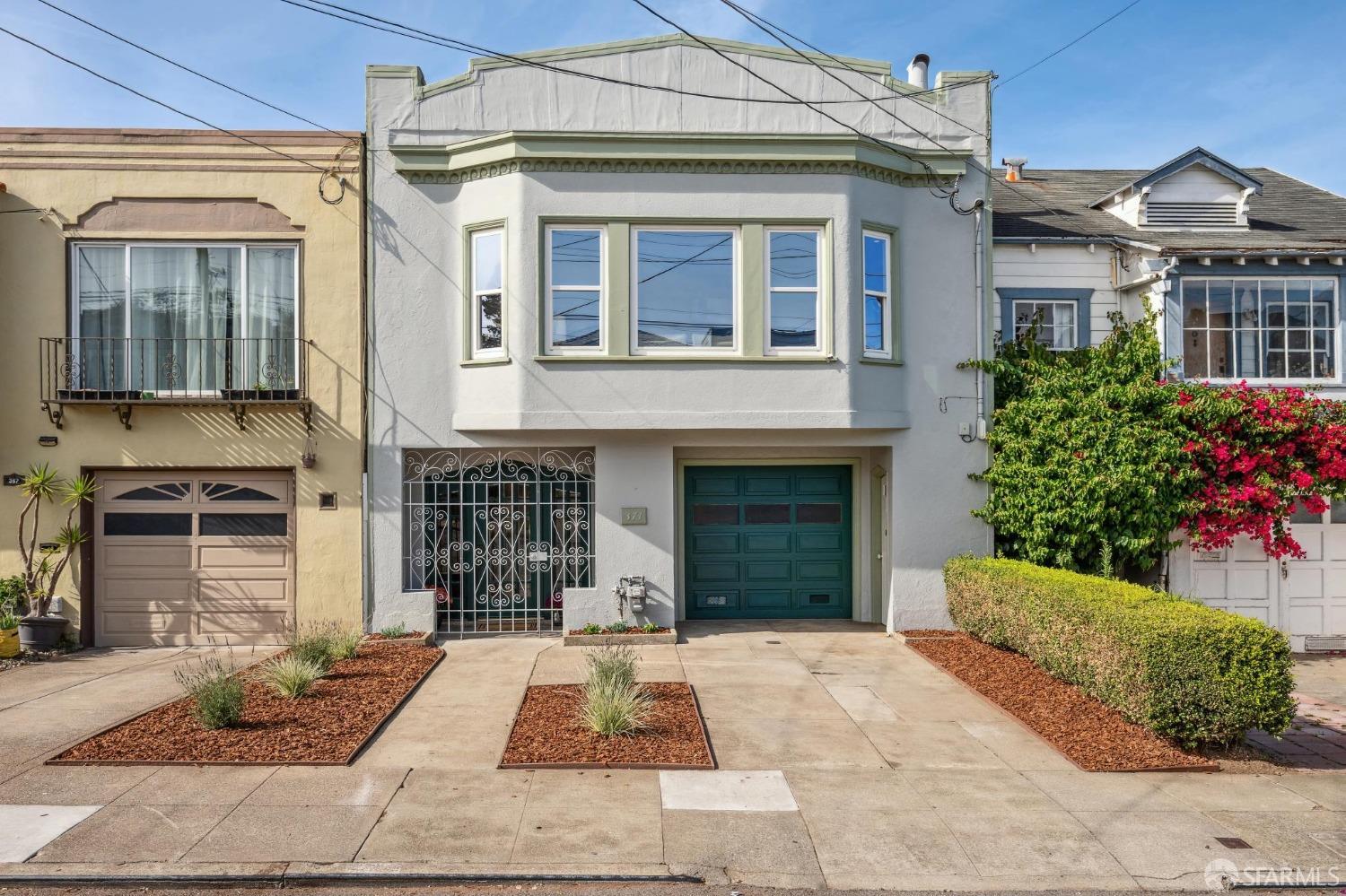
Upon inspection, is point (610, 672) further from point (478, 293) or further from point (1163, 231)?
point (1163, 231)

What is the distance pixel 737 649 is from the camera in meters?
11.1

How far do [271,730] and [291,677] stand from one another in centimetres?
100

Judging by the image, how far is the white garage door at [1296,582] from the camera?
483 inches

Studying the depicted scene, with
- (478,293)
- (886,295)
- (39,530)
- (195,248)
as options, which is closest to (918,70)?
(886,295)

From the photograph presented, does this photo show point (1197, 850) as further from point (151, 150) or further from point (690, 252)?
point (151, 150)

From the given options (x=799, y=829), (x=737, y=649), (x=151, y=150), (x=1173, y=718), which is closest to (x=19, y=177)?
(x=151, y=150)

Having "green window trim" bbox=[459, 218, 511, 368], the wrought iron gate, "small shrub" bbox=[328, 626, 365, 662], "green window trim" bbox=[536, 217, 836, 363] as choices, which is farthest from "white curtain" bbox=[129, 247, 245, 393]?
"green window trim" bbox=[536, 217, 836, 363]

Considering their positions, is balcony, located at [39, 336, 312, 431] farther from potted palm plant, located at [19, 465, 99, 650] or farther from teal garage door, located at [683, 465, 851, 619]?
teal garage door, located at [683, 465, 851, 619]

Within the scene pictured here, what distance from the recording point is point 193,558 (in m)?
11.8

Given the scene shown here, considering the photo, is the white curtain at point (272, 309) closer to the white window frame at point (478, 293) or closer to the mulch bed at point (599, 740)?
the white window frame at point (478, 293)

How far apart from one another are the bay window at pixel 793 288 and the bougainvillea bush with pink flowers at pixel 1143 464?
98.8 inches

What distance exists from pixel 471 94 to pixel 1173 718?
10.5 meters

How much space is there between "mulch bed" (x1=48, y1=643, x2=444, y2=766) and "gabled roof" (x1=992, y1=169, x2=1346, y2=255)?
10534 millimetres

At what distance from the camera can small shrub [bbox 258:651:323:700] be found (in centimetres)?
858
